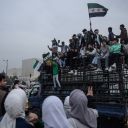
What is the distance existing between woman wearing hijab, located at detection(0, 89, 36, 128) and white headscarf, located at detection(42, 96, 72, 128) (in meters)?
0.20

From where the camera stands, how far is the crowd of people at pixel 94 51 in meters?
10.7

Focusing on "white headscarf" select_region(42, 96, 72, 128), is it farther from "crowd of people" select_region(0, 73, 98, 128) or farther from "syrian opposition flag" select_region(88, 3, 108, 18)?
"syrian opposition flag" select_region(88, 3, 108, 18)

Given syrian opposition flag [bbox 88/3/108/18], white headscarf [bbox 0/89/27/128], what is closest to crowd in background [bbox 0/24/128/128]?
white headscarf [bbox 0/89/27/128]

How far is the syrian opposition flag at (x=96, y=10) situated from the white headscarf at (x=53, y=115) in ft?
35.1

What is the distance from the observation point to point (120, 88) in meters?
9.54

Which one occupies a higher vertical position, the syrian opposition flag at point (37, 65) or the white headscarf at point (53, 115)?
the syrian opposition flag at point (37, 65)

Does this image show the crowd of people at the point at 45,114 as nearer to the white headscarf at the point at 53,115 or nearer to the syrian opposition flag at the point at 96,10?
the white headscarf at the point at 53,115

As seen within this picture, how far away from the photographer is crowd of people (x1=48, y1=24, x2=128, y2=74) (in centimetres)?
1071

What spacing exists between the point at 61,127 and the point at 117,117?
5419mm

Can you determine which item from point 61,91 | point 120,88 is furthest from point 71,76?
point 120,88

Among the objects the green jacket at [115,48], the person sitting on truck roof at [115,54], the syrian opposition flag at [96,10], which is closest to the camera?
the person sitting on truck roof at [115,54]

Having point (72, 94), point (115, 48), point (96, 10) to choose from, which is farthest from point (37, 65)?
point (72, 94)

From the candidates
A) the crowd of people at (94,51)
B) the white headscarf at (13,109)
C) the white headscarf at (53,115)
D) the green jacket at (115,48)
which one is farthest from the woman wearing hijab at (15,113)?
the green jacket at (115,48)

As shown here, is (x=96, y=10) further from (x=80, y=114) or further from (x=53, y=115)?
(x=53, y=115)
